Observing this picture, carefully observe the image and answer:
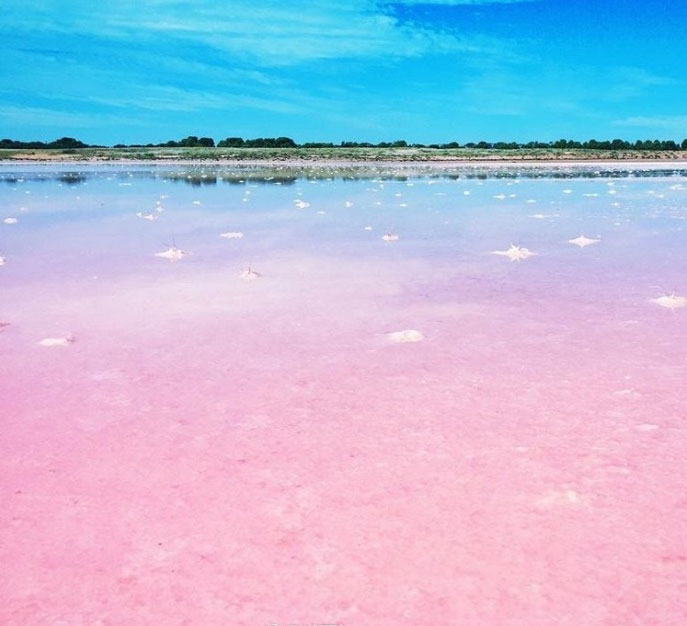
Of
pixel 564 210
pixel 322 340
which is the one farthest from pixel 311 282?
pixel 564 210

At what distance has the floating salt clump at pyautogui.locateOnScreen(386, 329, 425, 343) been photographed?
18.4 feet

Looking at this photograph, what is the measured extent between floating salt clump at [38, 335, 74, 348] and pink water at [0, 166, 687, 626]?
129 mm

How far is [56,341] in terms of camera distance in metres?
5.66

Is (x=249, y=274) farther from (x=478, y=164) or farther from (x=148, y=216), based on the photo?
(x=478, y=164)

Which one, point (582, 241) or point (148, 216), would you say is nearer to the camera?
point (582, 241)

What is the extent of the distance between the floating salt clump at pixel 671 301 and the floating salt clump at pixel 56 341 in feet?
20.4

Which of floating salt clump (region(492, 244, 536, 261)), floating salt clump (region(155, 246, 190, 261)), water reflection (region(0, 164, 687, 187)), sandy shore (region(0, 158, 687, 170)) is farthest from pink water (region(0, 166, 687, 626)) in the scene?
sandy shore (region(0, 158, 687, 170))

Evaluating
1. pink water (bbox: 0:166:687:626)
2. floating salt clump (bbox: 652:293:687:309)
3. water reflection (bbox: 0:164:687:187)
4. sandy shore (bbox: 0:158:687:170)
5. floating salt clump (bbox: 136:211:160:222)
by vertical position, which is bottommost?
pink water (bbox: 0:166:687:626)

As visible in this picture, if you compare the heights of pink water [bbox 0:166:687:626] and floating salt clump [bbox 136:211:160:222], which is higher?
floating salt clump [bbox 136:211:160:222]

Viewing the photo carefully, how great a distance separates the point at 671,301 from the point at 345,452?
195 inches

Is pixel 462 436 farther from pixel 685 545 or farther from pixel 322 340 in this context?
pixel 322 340

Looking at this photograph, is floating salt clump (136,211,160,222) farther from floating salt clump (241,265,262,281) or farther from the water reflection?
the water reflection

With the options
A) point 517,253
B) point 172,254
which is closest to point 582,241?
point 517,253

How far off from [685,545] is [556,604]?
76 cm
